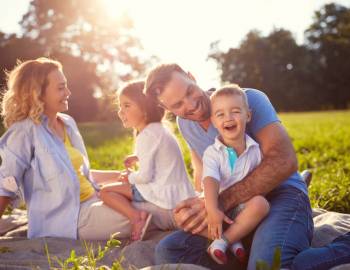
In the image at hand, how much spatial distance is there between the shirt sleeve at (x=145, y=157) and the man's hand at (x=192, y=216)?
2.79 ft

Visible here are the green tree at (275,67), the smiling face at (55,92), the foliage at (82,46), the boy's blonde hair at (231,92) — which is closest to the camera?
the boy's blonde hair at (231,92)

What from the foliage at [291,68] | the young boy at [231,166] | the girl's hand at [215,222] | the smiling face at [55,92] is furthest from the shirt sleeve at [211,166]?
the foliage at [291,68]

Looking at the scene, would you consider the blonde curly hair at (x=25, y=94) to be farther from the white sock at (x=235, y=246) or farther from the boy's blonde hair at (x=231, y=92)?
the white sock at (x=235, y=246)

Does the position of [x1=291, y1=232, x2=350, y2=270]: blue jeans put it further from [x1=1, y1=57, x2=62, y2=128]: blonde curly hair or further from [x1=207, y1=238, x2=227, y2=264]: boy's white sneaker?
[x1=1, y1=57, x2=62, y2=128]: blonde curly hair

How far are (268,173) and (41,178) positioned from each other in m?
2.04

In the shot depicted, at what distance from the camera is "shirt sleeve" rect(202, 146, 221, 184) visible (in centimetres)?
295

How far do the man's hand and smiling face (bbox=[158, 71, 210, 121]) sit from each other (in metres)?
0.63

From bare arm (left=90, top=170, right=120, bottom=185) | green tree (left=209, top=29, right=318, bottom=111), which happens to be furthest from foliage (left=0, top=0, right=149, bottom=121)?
bare arm (left=90, top=170, right=120, bottom=185)

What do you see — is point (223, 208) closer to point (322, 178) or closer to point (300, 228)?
point (300, 228)

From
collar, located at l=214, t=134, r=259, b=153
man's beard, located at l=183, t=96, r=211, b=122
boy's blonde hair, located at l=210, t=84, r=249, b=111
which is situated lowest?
collar, located at l=214, t=134, r=259, b=153

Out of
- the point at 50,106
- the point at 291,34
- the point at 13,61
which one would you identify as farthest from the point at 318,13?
the point at 50,106

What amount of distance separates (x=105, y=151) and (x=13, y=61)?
14950 millimetres

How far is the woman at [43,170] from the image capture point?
385 cm

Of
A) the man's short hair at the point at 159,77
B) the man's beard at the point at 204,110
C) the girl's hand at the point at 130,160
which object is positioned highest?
the man's short hair at the point at 159,77
